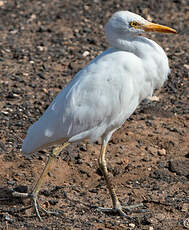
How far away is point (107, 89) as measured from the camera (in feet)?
17.6

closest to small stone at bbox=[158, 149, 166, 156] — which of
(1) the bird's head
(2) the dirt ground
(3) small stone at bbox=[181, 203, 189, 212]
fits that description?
(2) the dirt ground

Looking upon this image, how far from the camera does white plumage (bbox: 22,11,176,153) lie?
210 inches

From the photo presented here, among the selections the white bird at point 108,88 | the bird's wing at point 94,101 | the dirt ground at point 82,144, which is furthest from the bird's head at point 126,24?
the dirt ground at point 82,144

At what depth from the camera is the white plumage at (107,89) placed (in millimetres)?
5336

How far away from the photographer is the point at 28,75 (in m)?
8.52

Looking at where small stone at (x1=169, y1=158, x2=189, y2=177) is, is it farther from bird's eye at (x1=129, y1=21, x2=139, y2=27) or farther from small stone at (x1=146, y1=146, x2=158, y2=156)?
bird's eye at (x1=129, y1=21, x2=139, y2=27)

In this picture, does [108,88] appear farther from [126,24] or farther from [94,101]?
[126,24]

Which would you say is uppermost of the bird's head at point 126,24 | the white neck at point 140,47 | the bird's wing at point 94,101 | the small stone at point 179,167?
the bird's head at point 126,24

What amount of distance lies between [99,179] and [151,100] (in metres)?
2.05

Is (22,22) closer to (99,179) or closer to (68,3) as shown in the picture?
(68,3)

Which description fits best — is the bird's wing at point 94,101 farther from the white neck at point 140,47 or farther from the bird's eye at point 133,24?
the bird's eye at point 133,24

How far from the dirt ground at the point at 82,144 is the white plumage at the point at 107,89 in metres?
0.81

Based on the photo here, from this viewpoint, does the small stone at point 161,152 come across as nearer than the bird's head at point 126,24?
No

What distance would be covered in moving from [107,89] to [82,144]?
5.63 feet
